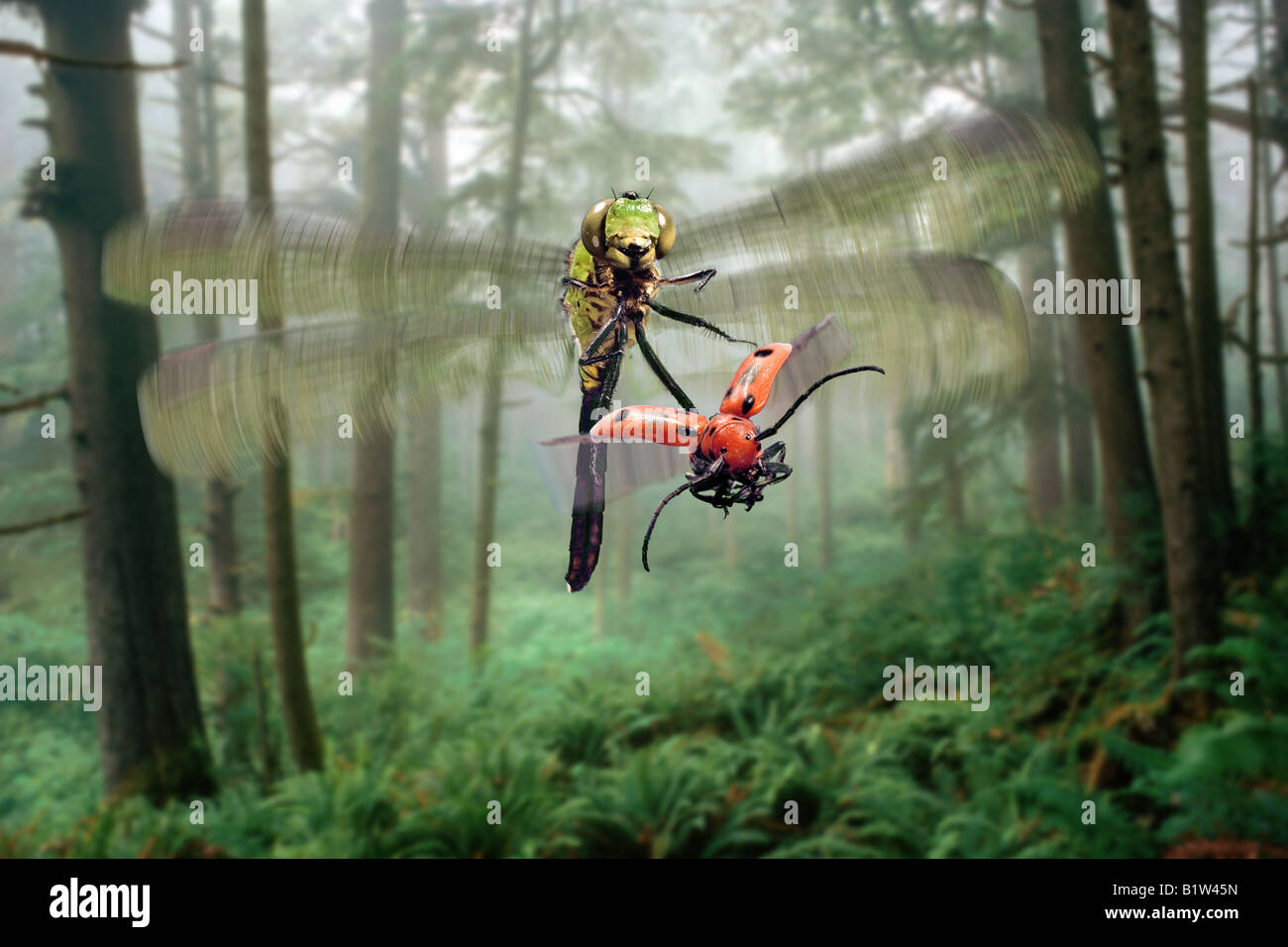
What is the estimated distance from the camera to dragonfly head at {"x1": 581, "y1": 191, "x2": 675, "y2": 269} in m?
0.85

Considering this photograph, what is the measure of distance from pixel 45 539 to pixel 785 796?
9124mm

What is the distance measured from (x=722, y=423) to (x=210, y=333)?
6.51 meters

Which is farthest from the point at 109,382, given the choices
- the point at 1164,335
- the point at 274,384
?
the point at 1164,335

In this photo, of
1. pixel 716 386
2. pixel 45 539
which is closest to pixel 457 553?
pixel 45 539

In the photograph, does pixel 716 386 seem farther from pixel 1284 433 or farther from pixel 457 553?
pixel 457 553

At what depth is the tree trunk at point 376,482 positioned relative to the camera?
7484 millimetres

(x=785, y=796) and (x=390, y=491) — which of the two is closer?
(x=785, y=796)

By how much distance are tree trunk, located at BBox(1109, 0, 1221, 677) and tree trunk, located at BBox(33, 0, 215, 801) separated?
18.1ft

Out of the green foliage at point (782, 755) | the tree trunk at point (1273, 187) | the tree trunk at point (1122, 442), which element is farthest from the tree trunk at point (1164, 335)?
the tree trunk at point (1273, 187)

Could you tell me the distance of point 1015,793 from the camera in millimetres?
4672

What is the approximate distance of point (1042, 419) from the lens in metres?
8.60

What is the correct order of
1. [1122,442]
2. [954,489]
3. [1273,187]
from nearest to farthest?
[1122,442]
[1273,187]
[954,489]

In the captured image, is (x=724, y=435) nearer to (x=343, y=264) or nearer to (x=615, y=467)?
(x=615, y=467)

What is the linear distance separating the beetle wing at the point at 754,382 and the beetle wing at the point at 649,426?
0.05 metres
